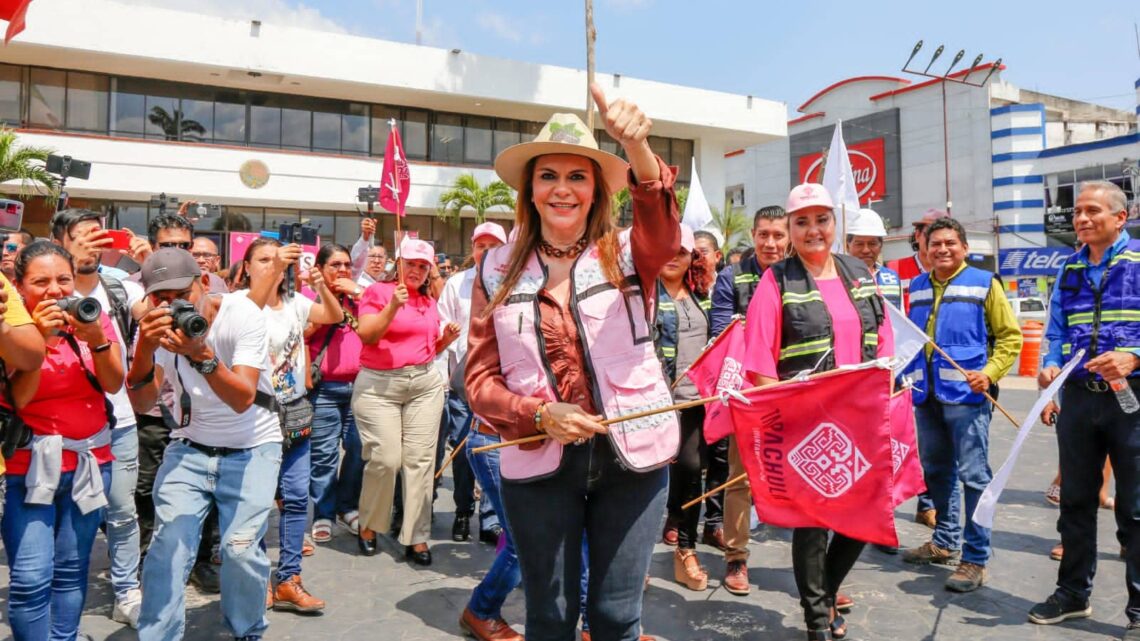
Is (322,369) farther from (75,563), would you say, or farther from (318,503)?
(75,563)

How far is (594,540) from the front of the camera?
102 inches

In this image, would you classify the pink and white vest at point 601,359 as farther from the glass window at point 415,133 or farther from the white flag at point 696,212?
the glass window at point 415,133

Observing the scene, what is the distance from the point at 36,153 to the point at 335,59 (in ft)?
30.2

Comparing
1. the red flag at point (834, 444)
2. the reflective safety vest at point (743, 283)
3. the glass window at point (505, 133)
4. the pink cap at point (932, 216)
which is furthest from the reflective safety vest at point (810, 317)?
the glass window at point (505, 133)

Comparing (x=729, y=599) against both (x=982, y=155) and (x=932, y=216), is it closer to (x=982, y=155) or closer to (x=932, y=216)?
(x=932, y=216)

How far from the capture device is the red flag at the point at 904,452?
151 inches

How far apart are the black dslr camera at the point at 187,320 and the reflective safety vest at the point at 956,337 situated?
13.9 feet

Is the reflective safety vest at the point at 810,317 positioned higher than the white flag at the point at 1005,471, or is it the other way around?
the reflective safety vest at the point at 810,317

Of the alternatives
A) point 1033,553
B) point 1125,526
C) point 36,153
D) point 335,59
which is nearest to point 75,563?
point 1125,526

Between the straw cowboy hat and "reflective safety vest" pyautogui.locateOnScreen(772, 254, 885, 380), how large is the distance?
5.05 ft

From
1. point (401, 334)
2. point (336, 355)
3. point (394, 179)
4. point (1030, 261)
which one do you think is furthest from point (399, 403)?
point (1030, 261)

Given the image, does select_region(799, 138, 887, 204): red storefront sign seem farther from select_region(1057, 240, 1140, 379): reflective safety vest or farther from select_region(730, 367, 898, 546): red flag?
select_region(730, 367, 898, 546): red flag

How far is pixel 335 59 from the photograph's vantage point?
984 inches

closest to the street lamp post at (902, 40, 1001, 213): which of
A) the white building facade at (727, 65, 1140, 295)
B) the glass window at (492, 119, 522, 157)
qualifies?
the white building facade at (727, 65, 1140, 295)
